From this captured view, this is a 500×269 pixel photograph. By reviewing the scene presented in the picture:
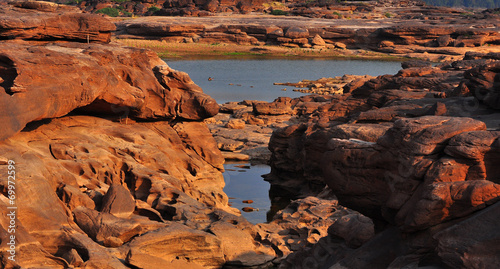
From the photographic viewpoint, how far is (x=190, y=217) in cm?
1730

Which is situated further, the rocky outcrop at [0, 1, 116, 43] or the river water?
the river water

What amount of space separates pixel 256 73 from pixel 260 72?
105cm

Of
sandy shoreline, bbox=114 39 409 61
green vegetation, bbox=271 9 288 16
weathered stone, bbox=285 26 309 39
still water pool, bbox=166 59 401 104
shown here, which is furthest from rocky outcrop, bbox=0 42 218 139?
green vegetation, bbox=271 9 288 16

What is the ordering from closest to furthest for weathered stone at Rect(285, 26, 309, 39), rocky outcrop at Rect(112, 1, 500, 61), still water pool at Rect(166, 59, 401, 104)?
1. still water pool at Rect(166, 59, 401, 104)
2. rocky outcrop at Rect(112, 1, 500, 61)
3. weathered stone at Rect(285, 26, 309, 39)

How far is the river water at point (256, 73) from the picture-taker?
48.6 m

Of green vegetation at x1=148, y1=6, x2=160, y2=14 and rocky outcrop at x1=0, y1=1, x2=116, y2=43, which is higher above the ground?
rocky outcrop at x1=0, y1=1, x2=116, y2=43

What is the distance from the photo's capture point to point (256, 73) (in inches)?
2559

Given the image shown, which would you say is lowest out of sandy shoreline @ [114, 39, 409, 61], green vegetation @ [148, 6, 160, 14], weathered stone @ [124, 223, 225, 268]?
sandy shoreline @ [114, 39, 409, 61]


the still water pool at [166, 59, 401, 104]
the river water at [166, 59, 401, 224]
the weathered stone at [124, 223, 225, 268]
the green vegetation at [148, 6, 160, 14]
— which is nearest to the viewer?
the weathered stone at [124, 223, 225, 268]

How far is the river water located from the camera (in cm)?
4863

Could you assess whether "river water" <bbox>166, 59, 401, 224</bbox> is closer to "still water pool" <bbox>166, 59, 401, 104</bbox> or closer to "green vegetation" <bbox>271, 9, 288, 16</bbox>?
"still water pool" <bbox>166, 59, 401, 104</bbox>

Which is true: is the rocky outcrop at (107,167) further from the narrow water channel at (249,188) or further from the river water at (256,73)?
the river water at (256,73)

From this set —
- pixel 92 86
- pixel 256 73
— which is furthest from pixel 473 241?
pixel 256 73

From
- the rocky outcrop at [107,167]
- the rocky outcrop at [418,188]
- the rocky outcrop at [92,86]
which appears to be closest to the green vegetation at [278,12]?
the rocky outcrop at [92,86]
